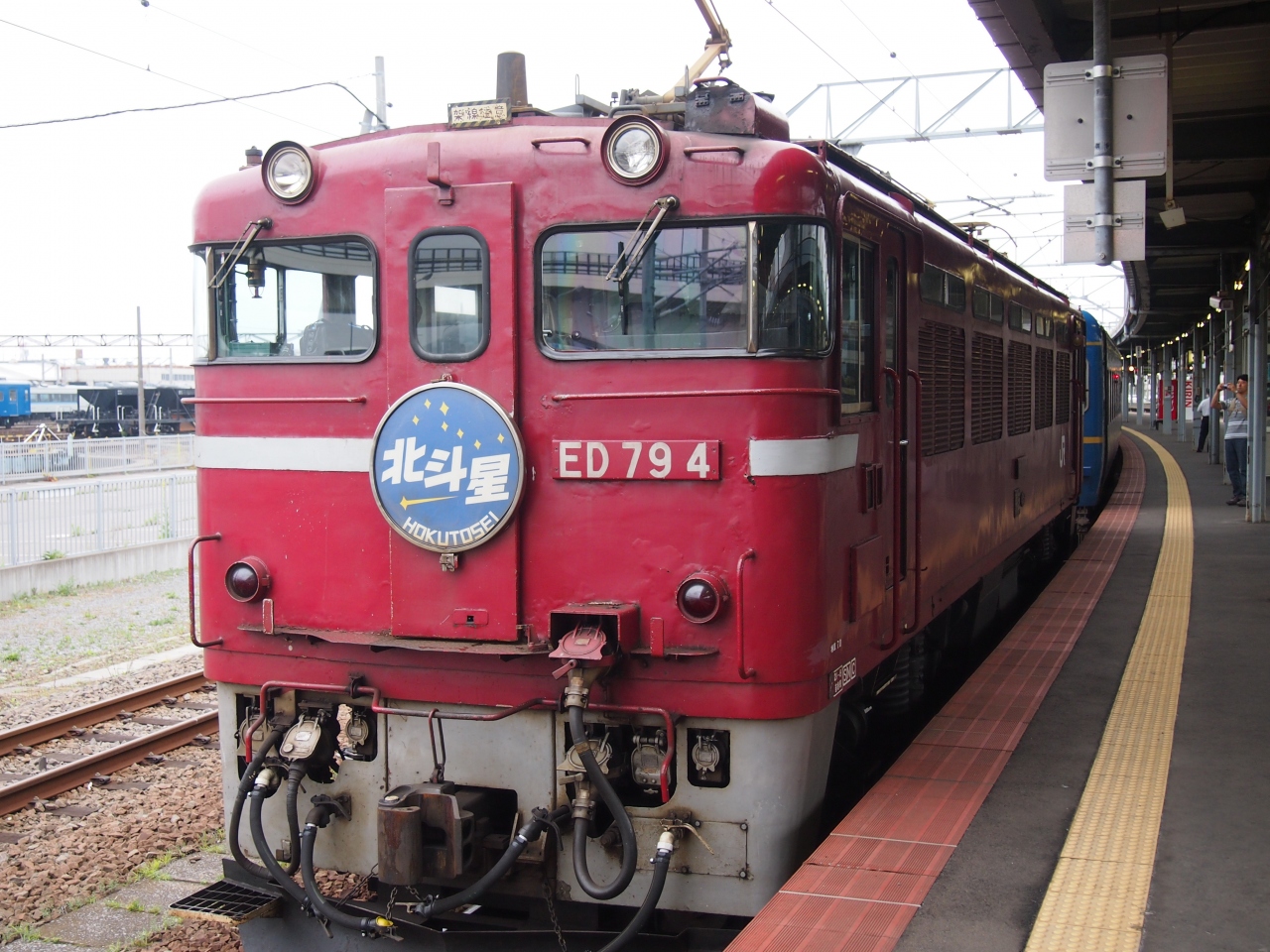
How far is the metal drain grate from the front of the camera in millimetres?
4742

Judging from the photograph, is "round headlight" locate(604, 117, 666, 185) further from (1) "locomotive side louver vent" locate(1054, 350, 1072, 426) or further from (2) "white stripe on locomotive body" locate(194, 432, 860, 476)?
(1) "locomotive side louver vent" locate(1054, 350, 1072, 426)

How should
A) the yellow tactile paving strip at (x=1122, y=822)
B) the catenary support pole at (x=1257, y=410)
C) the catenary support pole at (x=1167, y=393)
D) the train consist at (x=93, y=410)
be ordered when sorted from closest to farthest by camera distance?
the yellow tactile paving strip at (x=1122, y=822) < the catenary support pole at (x=1257, y=410) < the train consist at (x=93, y=410) < the catenary support pole at (x=1167, y=393)

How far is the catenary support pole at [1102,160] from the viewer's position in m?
8.31

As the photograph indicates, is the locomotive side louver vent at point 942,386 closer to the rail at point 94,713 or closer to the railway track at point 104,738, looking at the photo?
the railway track at point 104,738

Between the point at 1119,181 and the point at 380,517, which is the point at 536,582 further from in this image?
the point at 1119,181

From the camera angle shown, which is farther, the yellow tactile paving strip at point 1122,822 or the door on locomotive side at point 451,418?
the door on locomotive side at point 451,418

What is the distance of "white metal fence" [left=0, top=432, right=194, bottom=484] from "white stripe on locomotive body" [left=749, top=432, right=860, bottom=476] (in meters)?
21.3

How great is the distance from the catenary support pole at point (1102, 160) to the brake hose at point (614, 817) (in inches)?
228

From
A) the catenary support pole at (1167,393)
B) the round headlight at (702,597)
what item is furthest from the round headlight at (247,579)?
the catenary support pole at (1167,393)

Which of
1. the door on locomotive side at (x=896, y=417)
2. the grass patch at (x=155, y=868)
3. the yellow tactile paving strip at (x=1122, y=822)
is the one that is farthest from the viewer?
the grass patch at (x=155, y=868)

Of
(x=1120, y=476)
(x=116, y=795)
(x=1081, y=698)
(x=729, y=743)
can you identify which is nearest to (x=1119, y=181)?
(x=1081, y=698)

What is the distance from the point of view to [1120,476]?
84.5 ft

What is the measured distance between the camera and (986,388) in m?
8.20

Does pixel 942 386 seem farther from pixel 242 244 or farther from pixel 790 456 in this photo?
pixel 242 244
